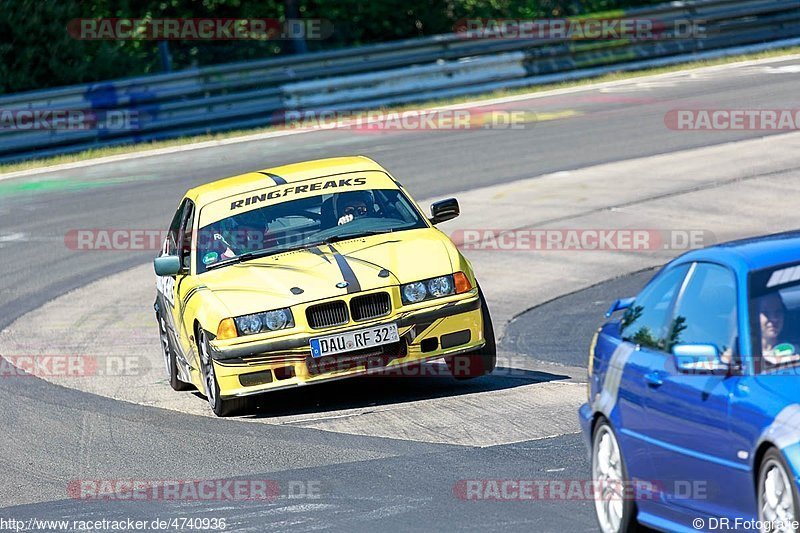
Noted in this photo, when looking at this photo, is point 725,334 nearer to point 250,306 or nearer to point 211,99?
point 250,306

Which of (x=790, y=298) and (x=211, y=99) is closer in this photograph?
(x=790, y=298)

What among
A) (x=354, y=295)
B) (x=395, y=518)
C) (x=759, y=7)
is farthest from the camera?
(x=759, y=7)

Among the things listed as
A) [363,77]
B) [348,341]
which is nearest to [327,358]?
[348,341]

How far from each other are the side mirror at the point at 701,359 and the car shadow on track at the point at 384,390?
5.02 meters

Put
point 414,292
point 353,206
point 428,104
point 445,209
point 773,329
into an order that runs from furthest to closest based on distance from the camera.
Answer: point 428,104 < point 445,209 < point 353,206 < point 414,292 < point 773,329

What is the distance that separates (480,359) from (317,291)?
1312mm

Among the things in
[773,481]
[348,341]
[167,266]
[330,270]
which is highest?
[773,481]

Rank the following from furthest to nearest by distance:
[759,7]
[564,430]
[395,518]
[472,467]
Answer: [759,7], [564,430], [472,467], [395,518]

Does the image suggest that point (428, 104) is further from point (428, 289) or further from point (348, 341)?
point (348, 341)

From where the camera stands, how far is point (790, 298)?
5969 mm

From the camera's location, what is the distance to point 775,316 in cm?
589

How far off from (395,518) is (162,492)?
1.73 metres

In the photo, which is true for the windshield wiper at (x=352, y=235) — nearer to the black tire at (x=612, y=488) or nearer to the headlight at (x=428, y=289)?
the headlight at (x=428, y=289)

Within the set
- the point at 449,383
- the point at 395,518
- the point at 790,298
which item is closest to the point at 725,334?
the point at 790,298
